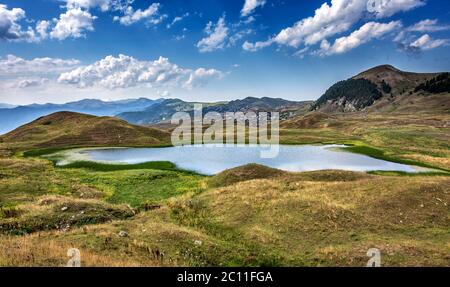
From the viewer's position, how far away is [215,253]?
2303 cm

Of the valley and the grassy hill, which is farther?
the grassy hill

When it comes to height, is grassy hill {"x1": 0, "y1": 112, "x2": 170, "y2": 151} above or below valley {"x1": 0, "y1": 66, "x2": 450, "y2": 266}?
above

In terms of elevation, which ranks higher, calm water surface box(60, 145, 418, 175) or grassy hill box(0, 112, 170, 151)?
grassy hill box(0, 112, 170, 151)

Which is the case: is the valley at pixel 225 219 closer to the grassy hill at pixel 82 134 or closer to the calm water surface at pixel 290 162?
the calm water surface at pixel 290 162

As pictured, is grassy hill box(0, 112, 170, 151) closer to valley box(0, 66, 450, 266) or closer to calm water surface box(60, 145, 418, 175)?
calm water surface box(60, 145, 418, 175)

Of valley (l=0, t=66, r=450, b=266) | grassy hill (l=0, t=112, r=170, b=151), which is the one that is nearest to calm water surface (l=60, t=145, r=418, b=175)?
valley (l=0, t=66, r=450, b=266)

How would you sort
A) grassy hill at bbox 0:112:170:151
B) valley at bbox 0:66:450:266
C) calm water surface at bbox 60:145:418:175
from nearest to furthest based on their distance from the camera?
1. valley at bbox 0:66:450:266
2. calm water surface at bbox 60:145:418:175
3. grassy hill at bbox 0:112:170:151

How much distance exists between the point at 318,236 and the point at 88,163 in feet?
203

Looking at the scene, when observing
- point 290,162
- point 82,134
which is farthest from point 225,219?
point 82,134

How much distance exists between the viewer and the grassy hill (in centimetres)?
12219

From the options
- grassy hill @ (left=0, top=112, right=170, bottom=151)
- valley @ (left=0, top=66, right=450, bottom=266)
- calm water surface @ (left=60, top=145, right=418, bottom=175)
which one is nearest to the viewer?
valley @ (left=0, top=66, right=450, bottom=266)

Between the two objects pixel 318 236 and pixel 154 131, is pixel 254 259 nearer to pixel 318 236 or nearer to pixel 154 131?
pixel 318 236

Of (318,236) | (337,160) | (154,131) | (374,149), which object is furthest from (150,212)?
(154,131)
